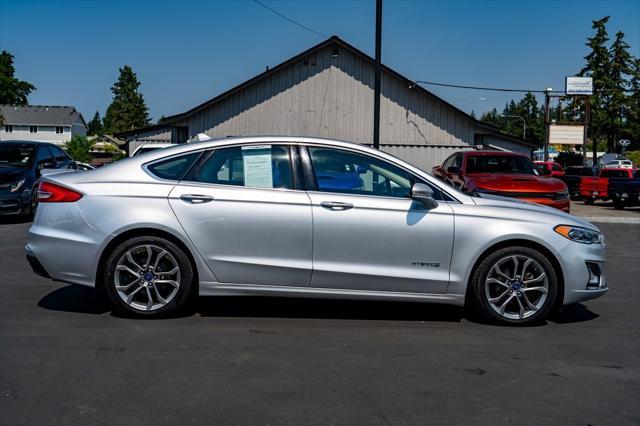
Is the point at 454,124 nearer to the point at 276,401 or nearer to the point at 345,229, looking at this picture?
the point at 345,229

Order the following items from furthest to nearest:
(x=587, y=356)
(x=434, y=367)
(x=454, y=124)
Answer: (x=454, y=124), (x=587, y=356), (x=434, y=367)

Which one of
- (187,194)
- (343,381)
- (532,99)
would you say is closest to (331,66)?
(187,194)

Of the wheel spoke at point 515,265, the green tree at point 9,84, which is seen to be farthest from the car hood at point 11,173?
the green tree at point 9,84

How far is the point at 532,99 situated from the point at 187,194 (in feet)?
460

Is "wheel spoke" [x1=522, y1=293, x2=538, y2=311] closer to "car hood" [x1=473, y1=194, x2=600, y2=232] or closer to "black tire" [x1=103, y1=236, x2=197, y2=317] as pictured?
"car hood" [x1=473, y1=194, x2=600, y2=232]

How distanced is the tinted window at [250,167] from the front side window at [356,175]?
271mm

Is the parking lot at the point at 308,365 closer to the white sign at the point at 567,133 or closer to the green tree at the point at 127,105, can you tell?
the white sign at the point at 567,133

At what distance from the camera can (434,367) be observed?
472cm

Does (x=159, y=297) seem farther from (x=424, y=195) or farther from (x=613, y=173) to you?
(x=613, y=173)

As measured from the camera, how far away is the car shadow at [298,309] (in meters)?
6.13

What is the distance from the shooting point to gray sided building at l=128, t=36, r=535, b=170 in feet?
82.8

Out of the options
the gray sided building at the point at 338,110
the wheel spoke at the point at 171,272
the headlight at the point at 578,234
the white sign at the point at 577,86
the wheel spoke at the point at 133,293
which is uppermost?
the white sign at the point at 577,86

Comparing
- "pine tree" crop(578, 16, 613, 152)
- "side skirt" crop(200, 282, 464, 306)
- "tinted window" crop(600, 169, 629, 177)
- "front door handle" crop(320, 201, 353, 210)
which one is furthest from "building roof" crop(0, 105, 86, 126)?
"front door handle" crop(320, 201, 353, 210)

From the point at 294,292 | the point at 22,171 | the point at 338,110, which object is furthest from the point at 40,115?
the point at 294,292
